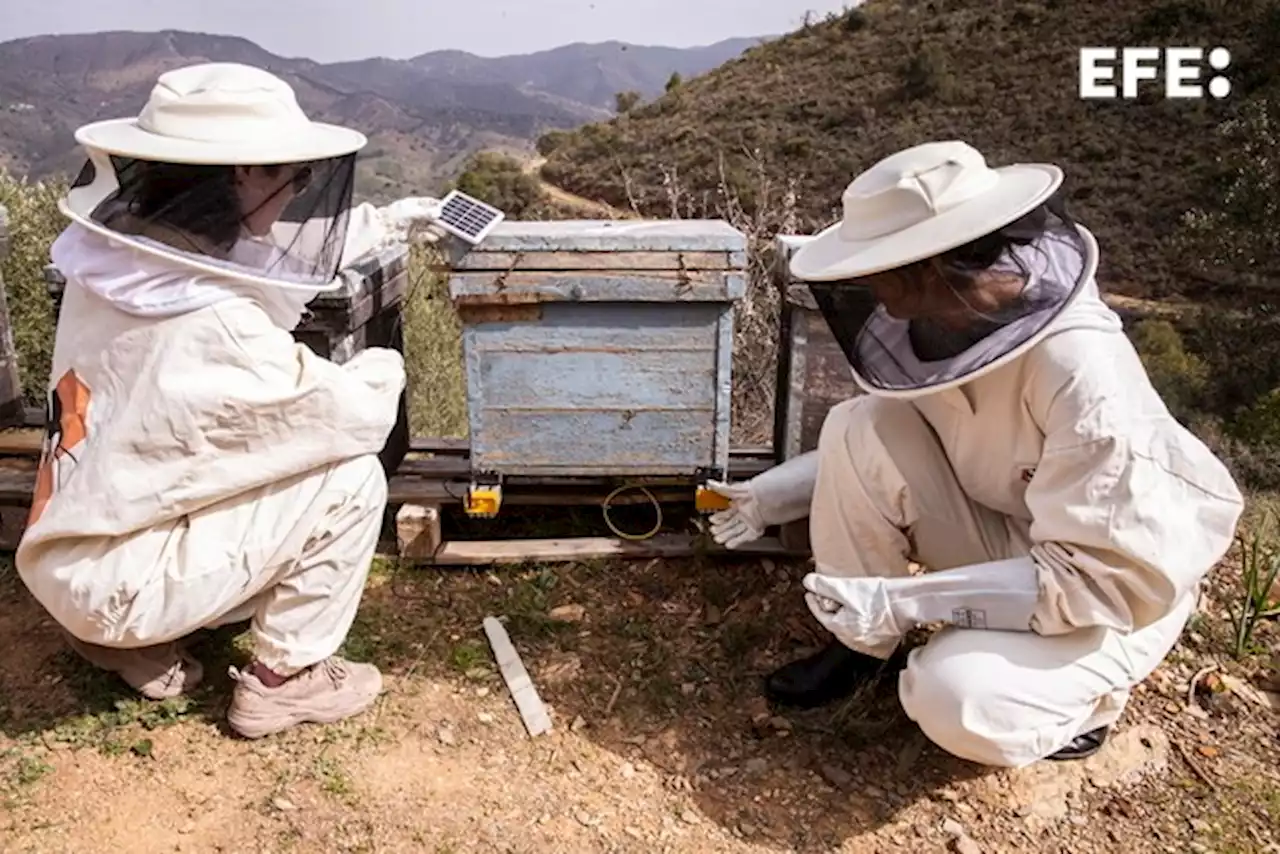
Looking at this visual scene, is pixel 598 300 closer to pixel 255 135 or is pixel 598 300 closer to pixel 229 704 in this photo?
pixel 255 135

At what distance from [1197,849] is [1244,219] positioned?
51.2 ft

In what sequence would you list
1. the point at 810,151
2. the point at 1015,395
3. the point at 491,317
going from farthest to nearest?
1. the point at 810,151
2. the point at 491,317
3. the point at 1015,395

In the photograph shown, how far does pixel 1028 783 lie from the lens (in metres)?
2.69

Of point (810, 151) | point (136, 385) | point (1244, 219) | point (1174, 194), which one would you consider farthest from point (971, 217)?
point (810, 151)

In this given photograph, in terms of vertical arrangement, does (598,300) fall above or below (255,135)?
below

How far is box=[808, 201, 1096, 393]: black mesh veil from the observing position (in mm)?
2215

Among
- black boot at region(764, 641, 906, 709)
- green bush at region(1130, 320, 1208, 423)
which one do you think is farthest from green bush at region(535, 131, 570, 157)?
black boot at region(764, 641, 906, 709)

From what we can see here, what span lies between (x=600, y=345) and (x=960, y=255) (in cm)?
130

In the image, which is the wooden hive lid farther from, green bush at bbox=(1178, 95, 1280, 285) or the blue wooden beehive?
green bush at bbox=(1178, 95, 1280, 285)

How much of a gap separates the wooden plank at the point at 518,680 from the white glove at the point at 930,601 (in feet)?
3.02

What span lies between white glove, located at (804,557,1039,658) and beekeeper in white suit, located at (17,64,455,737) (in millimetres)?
1243

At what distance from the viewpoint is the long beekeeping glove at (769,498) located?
10.2ft

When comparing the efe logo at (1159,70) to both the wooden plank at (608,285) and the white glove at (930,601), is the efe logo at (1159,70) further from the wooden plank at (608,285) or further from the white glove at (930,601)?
the white glove at (930,601)

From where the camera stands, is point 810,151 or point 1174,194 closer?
point 1174,194
